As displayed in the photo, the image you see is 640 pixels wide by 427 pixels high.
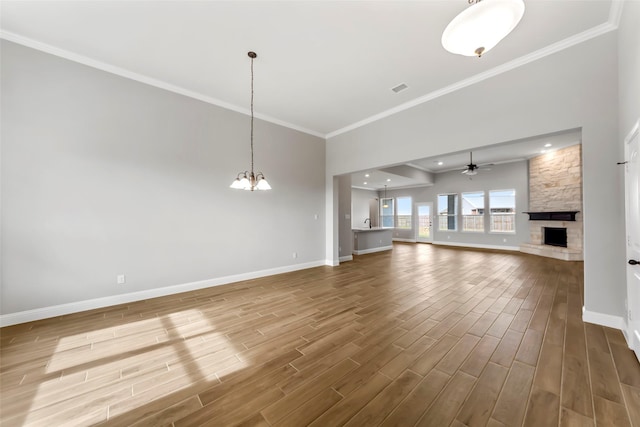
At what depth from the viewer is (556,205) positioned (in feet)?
24.1

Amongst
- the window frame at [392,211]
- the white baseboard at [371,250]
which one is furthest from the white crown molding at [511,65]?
the window frame at [392,211]

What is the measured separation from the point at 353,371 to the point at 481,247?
32.1ft

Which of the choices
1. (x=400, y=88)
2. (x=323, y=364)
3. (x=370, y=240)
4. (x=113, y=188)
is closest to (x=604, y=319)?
(x=323, y=364)

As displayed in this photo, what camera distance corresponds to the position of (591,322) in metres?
2.68

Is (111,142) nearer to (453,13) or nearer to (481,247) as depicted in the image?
(453,13)

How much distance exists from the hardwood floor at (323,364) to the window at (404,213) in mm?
8490

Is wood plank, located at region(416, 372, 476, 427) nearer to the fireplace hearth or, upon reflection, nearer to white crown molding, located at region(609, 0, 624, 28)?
white crown molding, located at region(609, 0, 624, 28)

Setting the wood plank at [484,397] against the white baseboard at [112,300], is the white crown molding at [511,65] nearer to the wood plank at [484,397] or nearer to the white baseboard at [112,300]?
the wood plank at [484,397]

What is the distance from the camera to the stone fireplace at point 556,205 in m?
6.75

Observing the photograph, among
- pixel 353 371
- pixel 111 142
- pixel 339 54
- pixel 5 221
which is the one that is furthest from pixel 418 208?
pixel 5 221

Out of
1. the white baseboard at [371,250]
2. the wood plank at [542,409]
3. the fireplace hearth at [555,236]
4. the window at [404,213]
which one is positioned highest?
the window at [404,213]

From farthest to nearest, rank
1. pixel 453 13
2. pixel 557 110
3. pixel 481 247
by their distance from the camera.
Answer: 1. pixel 481 247
2. pixel 557 110
3. pixel 453 13

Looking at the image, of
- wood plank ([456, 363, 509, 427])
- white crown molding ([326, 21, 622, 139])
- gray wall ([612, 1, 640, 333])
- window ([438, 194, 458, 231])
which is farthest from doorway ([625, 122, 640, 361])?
window ([438, 194, 458, 231])

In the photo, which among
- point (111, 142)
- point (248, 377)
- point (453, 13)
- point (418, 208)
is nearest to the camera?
point (248, 377)
